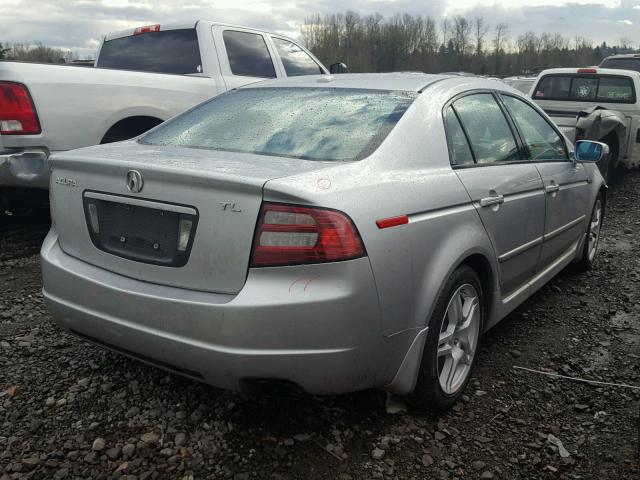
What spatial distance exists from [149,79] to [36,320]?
8.20 ft

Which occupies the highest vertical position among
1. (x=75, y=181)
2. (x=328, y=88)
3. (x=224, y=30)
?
(x=224, y=30)

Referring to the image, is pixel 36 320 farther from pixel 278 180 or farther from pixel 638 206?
pixel 638 206

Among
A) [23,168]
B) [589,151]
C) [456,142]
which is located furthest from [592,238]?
[23,168]

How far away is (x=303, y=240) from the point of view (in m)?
2.19

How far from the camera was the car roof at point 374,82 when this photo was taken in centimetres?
314

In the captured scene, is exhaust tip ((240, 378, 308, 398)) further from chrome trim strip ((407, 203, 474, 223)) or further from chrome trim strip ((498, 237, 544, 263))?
chrome trim strip ((498, 237, 544, 263))

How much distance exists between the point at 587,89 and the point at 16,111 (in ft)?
25.4

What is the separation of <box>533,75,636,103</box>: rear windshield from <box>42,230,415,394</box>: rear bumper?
7883 mm

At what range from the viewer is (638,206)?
7.71m

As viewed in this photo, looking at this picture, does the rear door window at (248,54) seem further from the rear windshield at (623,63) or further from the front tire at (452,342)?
the rear windshield at (623,63)

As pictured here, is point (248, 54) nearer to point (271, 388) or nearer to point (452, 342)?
point (452, 342)

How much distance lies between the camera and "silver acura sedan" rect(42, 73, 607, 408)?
219 cm

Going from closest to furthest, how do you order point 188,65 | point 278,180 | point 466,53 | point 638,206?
1. point 278,180
2. point 188,65
3. point 638,206
4. point 466,53

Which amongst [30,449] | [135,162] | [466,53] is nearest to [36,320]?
[30,449]
